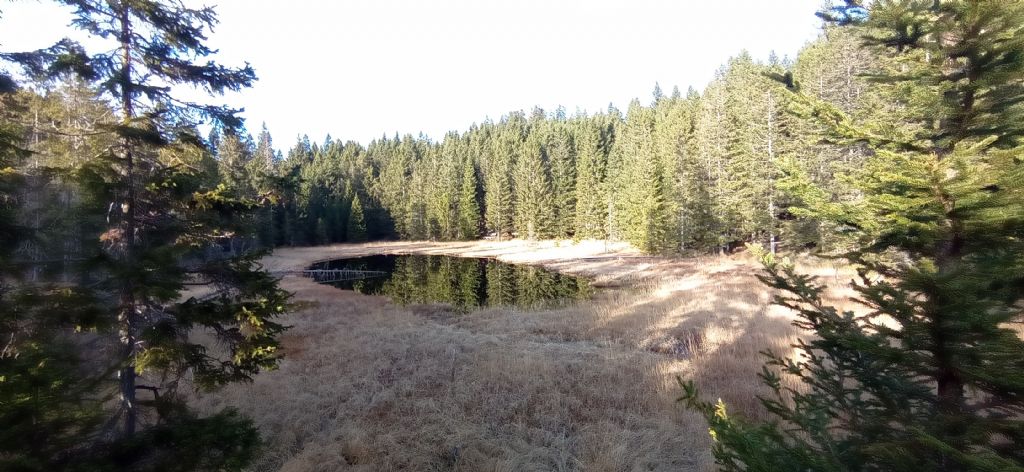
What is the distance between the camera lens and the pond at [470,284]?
2331cm

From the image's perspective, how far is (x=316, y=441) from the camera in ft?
21.7

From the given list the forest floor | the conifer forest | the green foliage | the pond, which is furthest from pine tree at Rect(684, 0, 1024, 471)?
the pond

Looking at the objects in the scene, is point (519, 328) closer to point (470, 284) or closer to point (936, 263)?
point (936, 263)

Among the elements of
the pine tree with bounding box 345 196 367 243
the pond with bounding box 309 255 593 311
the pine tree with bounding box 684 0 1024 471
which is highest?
the pine tree with bounding box 345 196 367 243

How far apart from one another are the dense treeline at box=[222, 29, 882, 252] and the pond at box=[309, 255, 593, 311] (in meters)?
9.49

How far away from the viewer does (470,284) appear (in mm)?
29516

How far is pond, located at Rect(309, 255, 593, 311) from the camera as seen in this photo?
23.3m

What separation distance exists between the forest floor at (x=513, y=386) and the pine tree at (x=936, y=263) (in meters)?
0.75

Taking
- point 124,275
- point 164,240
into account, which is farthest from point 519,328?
point 124,275

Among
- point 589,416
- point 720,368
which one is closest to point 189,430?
point 589,416

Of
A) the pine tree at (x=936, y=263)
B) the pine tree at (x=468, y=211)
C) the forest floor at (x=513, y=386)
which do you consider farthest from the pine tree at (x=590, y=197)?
the pine tree at (x=936, y=263)

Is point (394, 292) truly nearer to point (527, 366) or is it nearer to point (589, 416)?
point (527, 366)

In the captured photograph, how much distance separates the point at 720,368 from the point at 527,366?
13.2 ft

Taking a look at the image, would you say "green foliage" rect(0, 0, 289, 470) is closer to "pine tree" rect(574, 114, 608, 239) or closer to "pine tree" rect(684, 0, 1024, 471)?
"pine tree" rect(684, 0, 1024, 471)
